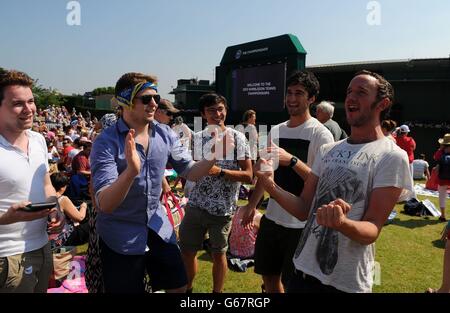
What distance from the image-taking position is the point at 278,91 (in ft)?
44.3

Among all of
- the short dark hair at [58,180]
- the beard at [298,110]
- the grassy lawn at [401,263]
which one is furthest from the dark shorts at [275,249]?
the short dark hair at [58,180]

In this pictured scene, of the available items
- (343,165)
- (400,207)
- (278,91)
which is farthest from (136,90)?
(278,91)

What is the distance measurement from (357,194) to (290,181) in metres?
1.15

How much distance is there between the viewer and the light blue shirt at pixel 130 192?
2.14 m

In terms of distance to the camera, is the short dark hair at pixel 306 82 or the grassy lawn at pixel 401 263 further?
the grassy lawn at pixel 401 263

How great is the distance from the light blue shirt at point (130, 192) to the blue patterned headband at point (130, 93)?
0.43 feet

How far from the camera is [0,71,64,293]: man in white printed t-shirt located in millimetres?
2182

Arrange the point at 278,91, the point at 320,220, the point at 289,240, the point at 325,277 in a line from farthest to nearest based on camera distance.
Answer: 1. the point at 278,91
2. the point at 289,240
3. the point at 325,277
4. the point at 320,220

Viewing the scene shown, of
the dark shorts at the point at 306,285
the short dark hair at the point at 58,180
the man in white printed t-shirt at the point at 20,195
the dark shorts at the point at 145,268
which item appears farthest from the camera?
the short dark hair at the point at 58,180

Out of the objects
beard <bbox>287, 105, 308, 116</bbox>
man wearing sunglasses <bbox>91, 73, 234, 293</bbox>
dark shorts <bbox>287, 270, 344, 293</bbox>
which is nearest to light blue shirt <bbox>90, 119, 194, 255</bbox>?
man wearing sunglasses <bbox>91, 73, 234, 293</bbox>

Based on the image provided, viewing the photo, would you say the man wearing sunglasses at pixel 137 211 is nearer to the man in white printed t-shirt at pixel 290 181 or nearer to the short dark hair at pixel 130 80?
the short dark hair at pixel 130 80

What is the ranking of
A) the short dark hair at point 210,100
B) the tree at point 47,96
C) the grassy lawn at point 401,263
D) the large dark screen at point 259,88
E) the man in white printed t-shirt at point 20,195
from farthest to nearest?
1. the tree at point 47,96
2. the large dark screen at point 259,88
3. the grassy lawn at point 401,263
4. the short dark hair at point 210,100
5. the man in white printed t-shirt at point 20,195
